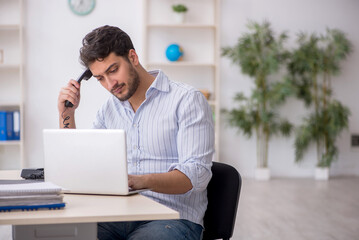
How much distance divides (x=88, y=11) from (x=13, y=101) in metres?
1.38

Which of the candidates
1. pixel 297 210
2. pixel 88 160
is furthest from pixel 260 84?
pixel 88 160

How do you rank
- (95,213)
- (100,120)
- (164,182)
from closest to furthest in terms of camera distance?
1. (95,213)
2. (164,182)
3. (100,120)

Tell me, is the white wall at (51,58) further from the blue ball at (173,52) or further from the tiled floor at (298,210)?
the tiled floor at (298,210)

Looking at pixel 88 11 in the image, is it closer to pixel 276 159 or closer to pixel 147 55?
pixel 147 55

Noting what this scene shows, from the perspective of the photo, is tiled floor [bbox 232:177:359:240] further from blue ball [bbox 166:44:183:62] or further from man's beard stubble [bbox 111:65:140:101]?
man's beard stubble [bbox 111:65:140:101]

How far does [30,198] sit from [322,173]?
5499 millimetres

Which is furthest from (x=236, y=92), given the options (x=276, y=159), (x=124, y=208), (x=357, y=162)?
(x=124, y=208)

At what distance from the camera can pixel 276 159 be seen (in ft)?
21.3

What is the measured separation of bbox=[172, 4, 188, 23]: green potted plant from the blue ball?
313 millimetres

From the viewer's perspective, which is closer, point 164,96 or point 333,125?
point 164,96

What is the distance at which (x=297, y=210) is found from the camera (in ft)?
14.6

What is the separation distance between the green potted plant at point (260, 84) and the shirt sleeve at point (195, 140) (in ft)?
13.9

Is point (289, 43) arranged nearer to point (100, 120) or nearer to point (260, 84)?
point (260, 84)

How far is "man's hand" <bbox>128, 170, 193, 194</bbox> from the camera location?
155cm
